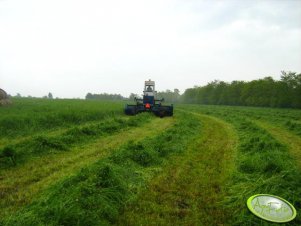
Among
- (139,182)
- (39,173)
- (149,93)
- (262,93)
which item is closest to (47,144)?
(39,173)

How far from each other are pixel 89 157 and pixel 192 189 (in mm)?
Answer: 4197

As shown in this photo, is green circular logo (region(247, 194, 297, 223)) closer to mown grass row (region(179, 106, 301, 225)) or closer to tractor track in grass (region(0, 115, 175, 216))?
mown grass row (region(179, 106, 301, 225))

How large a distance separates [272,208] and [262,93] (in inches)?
2602

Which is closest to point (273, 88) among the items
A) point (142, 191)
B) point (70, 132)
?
point (70, 132)

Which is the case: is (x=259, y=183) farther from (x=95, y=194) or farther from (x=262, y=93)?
(x=262, y=93)

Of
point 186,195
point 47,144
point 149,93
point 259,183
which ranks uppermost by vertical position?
point 149,93

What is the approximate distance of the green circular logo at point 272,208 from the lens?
4633mm

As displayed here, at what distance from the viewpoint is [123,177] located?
22.5 ft

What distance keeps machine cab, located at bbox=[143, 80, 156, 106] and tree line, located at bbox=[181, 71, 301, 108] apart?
134 ft

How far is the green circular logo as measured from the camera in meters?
4.63

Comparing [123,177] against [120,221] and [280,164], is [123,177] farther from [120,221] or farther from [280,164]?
[280,164]

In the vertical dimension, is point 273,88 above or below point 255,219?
above

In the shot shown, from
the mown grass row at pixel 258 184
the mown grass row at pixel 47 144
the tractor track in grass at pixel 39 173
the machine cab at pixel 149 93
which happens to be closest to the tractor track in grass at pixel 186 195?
the mown grass row at pixel 258 184

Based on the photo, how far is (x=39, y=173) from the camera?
7441 mm
